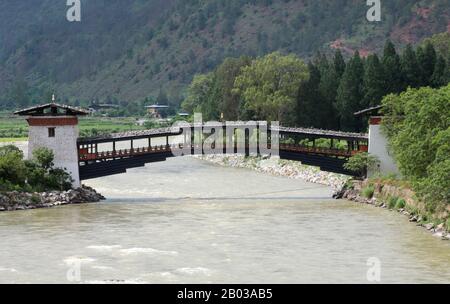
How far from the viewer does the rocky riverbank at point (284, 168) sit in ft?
347

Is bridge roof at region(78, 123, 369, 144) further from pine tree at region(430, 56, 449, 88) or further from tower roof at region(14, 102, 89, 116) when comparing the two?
pine tree at region(430, 56, 449, 88)

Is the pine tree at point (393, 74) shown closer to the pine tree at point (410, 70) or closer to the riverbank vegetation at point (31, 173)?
the pine tree at point (410, 70)

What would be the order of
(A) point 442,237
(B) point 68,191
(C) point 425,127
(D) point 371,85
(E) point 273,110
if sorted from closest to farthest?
1. (A) point 442,237
2. (C) point 425,127
3. (B) point 68,191
4. (D) point 371,85
5. (E) point 273,110

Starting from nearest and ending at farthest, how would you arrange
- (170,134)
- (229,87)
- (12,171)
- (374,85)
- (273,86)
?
(12,171) → (170,134) → (374,85) → (273,86) → (229,87)

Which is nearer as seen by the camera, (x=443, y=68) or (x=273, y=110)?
(x=443, y=68)

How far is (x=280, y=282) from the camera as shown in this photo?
53688 mm

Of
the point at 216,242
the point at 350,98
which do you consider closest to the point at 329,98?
the point at 350,98

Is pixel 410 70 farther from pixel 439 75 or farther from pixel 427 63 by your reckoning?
pixel 439 75

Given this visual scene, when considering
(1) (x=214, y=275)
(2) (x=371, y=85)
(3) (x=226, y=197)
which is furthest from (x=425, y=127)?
(2) (x=371, y=85)

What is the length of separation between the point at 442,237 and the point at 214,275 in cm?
1793

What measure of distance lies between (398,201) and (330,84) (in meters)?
47.3

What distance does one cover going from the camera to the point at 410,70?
A: 122m
